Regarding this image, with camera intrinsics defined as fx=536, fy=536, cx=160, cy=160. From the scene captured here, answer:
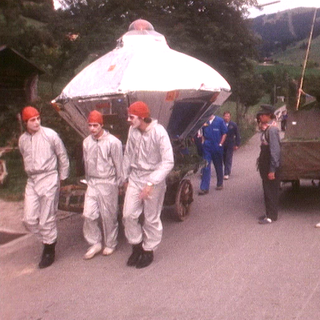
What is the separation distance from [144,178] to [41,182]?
1.23 meters

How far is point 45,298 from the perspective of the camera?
5340mm

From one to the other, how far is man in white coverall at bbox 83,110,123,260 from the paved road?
563mm

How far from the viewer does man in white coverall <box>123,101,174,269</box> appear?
613 centimetres

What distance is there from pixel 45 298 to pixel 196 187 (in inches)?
271

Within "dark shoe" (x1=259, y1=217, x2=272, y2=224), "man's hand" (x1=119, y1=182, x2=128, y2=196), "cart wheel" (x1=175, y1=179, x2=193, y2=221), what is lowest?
"dark shoe" (x1=259, y1=217, x2=272, y2=224)

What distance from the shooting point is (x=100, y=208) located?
656 cm

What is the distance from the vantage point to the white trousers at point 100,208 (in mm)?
6504

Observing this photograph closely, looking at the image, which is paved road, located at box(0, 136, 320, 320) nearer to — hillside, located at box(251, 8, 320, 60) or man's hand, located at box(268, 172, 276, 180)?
man's hand, located at box(268, 172, 276, 180)

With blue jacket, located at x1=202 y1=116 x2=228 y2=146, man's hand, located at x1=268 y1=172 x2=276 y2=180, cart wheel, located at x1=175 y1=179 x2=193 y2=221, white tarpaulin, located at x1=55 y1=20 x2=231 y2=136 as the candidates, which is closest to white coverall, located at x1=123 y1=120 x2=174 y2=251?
white tarpaulin, located at x1=55 y1=20 x2=231 y2=136

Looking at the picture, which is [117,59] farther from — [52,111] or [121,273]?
[52,111]

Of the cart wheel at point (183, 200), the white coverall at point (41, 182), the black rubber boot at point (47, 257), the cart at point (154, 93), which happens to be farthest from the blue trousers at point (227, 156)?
the black rubber boot at point (47, 257)

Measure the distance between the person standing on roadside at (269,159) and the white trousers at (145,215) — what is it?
7.79 feet

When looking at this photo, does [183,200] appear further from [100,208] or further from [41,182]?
[41,182]

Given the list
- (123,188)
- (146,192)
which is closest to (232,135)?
(123,188)
